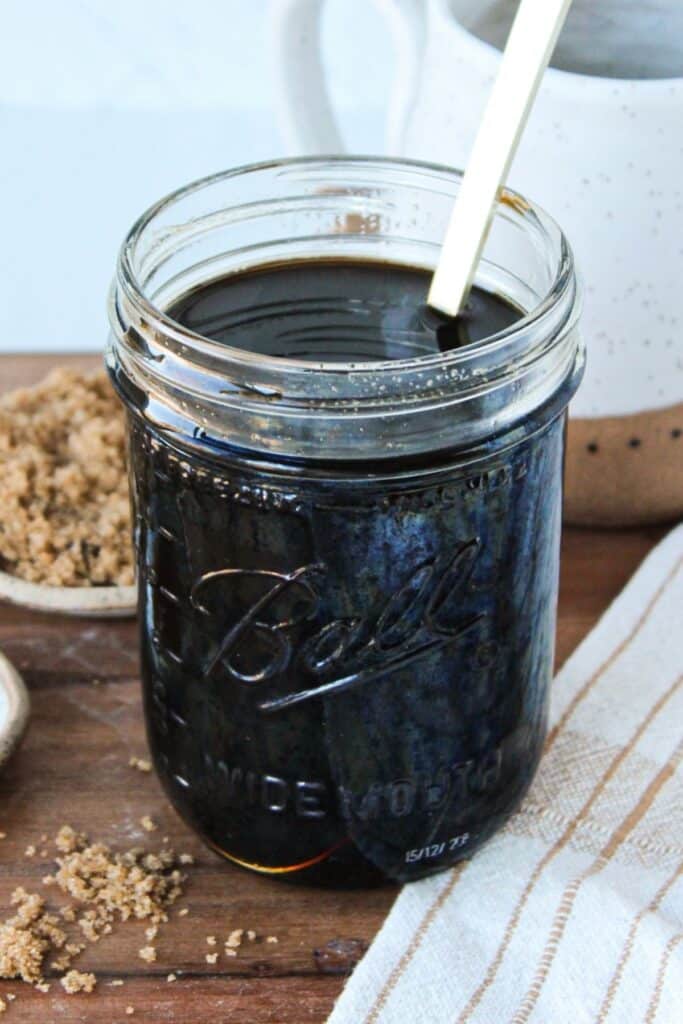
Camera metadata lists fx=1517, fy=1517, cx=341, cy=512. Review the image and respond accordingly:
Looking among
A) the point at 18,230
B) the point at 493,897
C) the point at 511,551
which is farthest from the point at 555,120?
the point at 18,230

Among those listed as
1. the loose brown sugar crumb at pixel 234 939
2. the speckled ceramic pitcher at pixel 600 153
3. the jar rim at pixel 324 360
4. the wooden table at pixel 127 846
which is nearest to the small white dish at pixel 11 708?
the wooden table at pixel 127 846

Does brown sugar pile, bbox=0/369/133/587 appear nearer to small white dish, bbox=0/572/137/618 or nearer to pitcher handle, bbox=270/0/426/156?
small white dish, bbox=0/572/137/618

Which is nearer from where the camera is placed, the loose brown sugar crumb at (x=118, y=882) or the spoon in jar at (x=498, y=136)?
the spoon in jar at (x=498, y=136)

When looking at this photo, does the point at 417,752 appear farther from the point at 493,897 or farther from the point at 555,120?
the point at 555,120

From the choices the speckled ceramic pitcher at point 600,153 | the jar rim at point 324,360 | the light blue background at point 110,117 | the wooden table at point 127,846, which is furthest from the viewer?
the light blue background at point 110,117

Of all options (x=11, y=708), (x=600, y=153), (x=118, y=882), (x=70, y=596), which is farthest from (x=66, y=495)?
(x=600, y=153)

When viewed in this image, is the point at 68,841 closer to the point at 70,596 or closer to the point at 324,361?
the point at 70,596

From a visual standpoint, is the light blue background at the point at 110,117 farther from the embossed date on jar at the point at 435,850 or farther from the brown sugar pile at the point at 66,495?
the embossed date on jar at the point at 435,850

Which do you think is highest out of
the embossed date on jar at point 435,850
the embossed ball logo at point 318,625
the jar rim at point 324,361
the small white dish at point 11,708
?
the jar rim at point 324,361
